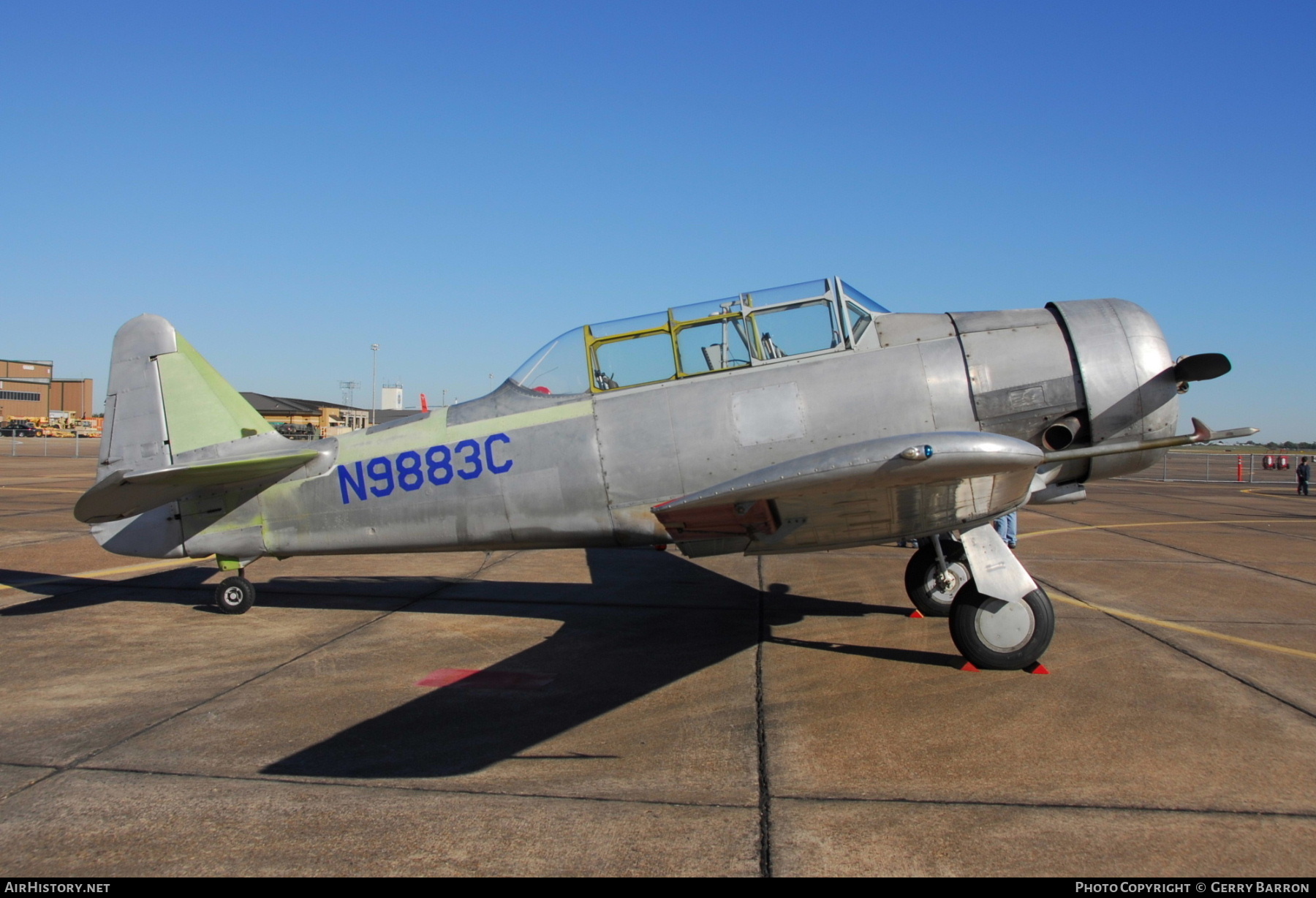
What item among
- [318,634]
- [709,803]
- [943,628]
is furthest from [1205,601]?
[318,634]

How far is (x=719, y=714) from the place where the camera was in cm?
488

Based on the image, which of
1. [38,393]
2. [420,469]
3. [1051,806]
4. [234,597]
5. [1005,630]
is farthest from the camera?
[38,393]

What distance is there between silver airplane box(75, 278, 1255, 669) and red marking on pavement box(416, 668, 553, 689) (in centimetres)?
111

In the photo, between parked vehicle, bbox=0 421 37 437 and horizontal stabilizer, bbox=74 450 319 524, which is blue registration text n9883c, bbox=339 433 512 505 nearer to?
horizontal stabilizer, bbox=74 450 319 524

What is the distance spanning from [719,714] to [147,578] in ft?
27.1

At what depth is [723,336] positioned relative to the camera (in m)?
6.10

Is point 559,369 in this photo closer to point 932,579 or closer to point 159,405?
point 932,579

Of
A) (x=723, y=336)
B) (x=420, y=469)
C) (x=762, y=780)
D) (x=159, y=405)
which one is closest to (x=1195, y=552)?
(x=723, y=336)

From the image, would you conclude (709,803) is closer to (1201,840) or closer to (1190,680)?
(1201,840)

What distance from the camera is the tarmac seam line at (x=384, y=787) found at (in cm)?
367

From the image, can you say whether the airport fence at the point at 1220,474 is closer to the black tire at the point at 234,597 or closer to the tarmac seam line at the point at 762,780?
the tarmac seam line at the point at 762,780

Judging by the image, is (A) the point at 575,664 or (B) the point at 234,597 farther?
(B) the point at 234,597

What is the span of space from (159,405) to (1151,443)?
8.71 meters

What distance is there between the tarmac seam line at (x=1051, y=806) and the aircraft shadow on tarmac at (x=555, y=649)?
1.48 metres
